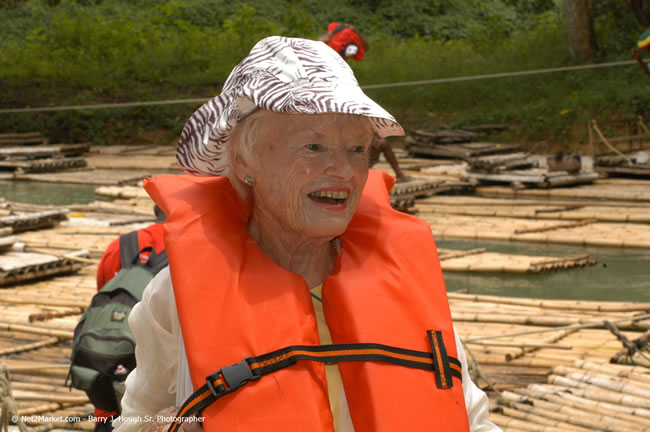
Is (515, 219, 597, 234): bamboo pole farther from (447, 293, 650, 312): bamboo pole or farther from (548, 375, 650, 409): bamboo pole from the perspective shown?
(548, 375, 650, 409): bamboo pole

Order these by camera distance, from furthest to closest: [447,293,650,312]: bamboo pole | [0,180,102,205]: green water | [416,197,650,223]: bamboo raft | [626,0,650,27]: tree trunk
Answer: [626,0,650,27]: tree trunk < [0,180,102,205]: green water < [416,197,650,223]: bamboo raft < [447,293,650,312]: bamboo pole

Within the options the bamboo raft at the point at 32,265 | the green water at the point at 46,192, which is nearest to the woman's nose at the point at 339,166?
the bamboo raft at the point at 32,265

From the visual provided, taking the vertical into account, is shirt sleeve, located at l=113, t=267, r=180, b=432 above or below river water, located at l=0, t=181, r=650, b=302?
above

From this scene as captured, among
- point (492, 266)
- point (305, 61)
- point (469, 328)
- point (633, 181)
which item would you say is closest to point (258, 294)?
point (305, 61)

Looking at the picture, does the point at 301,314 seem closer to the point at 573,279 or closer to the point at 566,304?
the point at 566,304

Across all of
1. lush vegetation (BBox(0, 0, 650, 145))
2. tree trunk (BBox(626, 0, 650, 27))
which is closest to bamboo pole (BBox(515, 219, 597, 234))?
lush vegetation (BBox(0, 0, 650, 145))

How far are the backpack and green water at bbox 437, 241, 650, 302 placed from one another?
11.6 ft

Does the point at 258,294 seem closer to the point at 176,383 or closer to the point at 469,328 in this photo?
the point at 176,383

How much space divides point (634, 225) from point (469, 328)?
3437mm

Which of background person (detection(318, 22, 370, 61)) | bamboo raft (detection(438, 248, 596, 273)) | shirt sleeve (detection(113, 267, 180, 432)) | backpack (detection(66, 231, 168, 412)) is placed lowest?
bamboo raft (detection(438, 248, 596, 273))

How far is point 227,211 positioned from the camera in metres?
1.56

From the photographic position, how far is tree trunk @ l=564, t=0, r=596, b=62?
1298cm

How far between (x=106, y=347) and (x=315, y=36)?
14381 millimetres

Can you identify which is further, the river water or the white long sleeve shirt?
the river water
